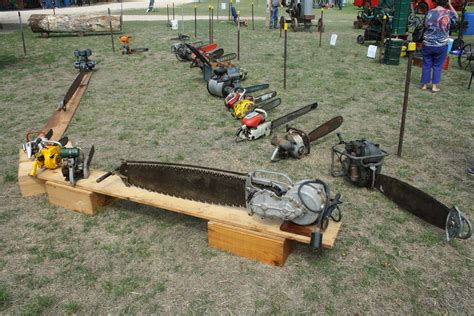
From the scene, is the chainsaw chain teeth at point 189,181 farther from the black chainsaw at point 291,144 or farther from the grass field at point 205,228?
the black chainsaw at point 291,144

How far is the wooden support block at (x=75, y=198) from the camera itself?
4027mm

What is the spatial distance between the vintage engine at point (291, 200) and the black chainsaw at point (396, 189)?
3.85ft

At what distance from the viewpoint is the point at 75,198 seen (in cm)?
409

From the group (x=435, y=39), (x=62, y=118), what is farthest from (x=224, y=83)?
(x=435, y=39)

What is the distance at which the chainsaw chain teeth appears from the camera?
3623 millimetres

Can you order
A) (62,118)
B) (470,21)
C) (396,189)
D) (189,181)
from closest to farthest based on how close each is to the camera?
(189,181) < (396,189) < (62,118) < (470,21)

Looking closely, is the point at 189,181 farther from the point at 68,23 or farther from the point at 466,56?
the point at 68,23

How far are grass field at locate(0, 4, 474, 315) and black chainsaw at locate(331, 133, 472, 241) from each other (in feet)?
0.39

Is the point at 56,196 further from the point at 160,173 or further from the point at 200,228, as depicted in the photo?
the point at 200,228

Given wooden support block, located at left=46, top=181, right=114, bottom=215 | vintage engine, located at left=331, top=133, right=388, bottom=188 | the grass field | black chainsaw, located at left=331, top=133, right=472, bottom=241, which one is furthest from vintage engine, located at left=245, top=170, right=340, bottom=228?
wooden support block, located at left=46, top=181, right=114, bottom=215

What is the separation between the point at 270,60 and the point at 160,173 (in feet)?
26.7

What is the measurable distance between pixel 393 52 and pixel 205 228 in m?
8.81

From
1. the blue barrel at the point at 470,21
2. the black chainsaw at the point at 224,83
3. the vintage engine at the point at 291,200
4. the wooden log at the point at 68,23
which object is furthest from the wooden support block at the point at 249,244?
the blue barrel at the point at 470,21

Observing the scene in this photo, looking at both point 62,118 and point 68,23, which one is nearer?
point 62,118
